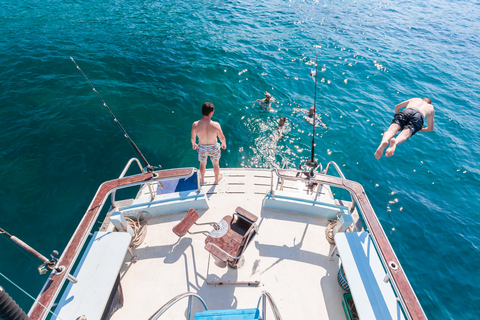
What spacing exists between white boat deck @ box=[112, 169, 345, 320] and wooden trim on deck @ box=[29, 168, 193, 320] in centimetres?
141

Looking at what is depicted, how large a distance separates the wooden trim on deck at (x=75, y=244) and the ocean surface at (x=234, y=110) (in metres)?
4.48

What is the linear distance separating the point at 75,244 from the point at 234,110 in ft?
32.0

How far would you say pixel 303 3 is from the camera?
90.1 ft

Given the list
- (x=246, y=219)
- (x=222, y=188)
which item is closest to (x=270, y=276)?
(x=246, y=219)

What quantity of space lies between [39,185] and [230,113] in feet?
29.3

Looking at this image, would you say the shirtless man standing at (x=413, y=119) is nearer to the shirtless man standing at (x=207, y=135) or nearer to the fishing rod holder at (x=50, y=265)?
the shirtless man standing at (x=207, y=135)

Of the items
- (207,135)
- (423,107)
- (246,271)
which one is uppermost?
(423,107)

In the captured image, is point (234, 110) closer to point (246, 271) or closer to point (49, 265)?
point (246, 271)

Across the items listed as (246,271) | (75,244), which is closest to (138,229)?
(75,244)

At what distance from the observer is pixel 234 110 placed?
476 inches

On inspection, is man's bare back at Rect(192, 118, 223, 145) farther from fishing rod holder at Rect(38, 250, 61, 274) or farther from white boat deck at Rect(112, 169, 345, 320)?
fishing rod holder at Rect(38, 250, 61, 274)

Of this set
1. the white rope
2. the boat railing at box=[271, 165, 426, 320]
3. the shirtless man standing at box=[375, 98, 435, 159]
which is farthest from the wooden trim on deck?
the shirtless man standing at box=[375, 98, 435, 159]

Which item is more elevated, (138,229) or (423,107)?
(423,107)

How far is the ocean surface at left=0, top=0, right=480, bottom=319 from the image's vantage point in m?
7.86
